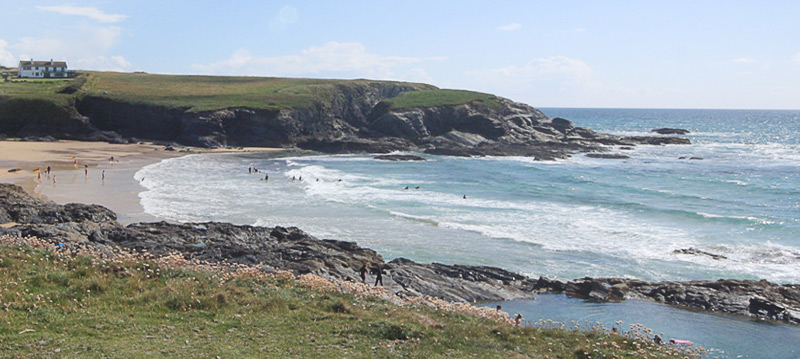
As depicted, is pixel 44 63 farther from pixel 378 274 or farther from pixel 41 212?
pixel 378 274

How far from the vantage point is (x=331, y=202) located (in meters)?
42.3

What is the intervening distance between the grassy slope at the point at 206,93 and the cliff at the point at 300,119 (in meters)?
0.20

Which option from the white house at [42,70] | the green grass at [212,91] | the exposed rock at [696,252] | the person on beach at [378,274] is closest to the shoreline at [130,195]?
the person on beach at [378,274]

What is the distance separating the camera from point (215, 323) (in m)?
12.7

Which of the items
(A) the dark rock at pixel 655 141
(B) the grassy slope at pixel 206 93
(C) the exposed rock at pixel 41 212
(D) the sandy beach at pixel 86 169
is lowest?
(D) the sandy beach at pixel 86 169

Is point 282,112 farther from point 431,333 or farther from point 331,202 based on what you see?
point 431,333

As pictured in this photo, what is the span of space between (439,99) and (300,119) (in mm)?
27001

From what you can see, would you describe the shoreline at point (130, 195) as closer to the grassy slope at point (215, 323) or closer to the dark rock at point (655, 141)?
the grassy slope at point (215, 323)

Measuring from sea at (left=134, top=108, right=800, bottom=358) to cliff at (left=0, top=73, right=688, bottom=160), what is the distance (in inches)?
626

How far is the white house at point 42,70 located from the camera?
11875 centimetres

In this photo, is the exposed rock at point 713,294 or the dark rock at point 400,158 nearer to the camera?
the exposed rock at point 713,294

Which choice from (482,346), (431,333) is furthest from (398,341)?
(482,346)

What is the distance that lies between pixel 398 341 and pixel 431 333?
3.09ft

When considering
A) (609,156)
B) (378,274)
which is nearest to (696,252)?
(378,274)
